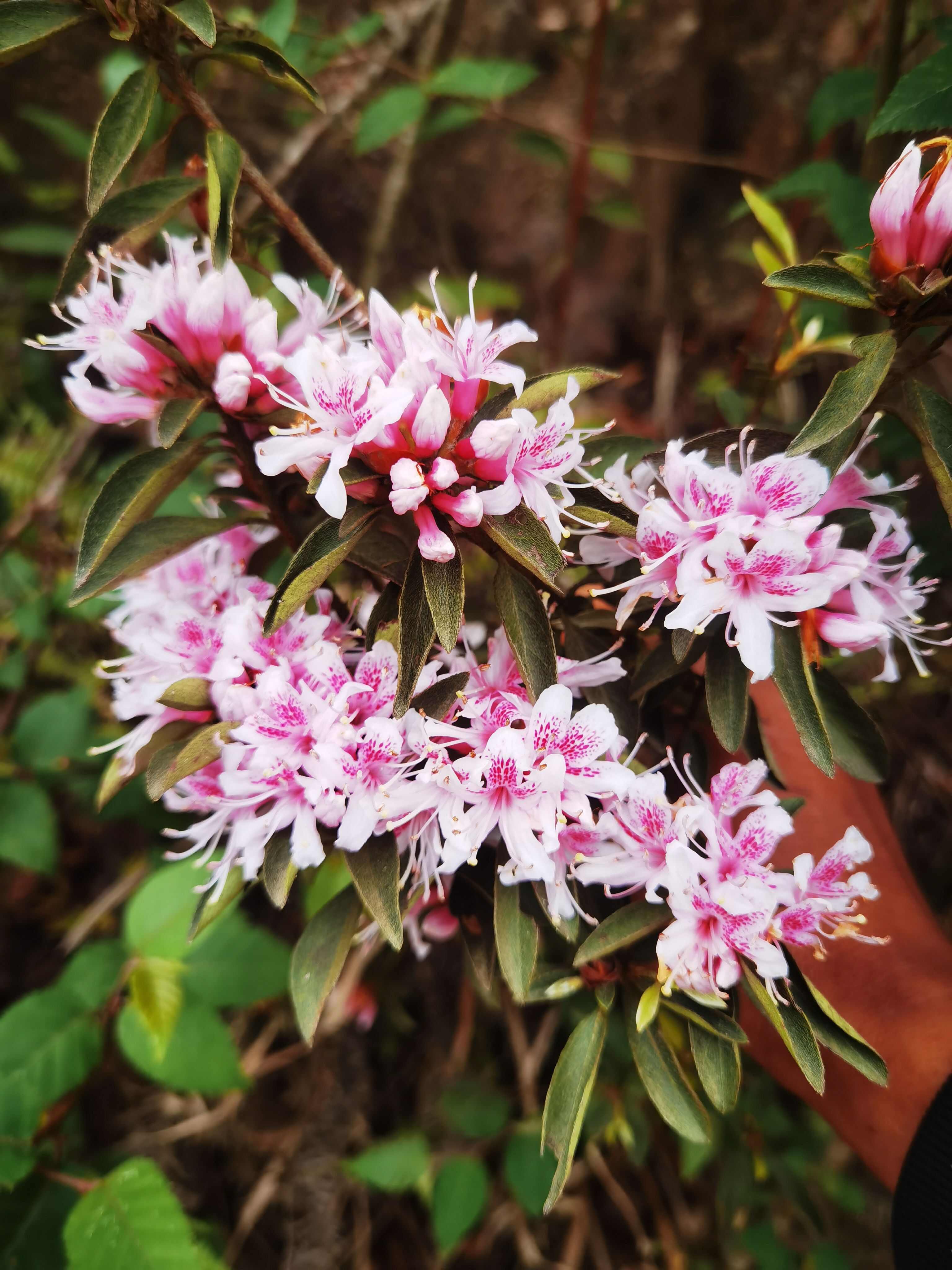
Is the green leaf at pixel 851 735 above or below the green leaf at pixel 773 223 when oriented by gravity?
below

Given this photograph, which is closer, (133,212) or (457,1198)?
(133,212)

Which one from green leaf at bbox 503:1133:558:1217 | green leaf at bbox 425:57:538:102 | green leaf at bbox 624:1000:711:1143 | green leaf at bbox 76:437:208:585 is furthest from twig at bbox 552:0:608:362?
green leaf at bbox 503:1133:558:1217

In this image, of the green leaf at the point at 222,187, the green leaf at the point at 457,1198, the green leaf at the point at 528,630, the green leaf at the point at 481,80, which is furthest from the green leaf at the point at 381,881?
the green leaf at the point at 481,80

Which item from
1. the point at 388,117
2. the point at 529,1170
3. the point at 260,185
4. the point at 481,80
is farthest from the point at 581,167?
the point at 529,1170

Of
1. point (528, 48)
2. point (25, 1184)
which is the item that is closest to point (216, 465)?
point (25, 1184)

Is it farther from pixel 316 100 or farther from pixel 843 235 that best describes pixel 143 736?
pixel 843 235

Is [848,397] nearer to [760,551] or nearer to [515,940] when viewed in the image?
[760,551]

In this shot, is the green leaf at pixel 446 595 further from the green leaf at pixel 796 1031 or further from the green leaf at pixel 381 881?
the green leaf at pixel 796 1031
